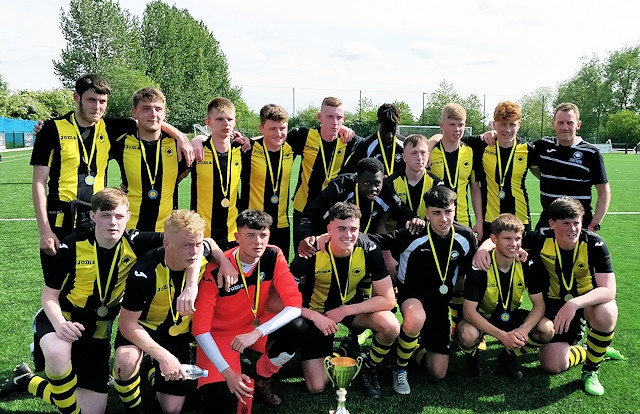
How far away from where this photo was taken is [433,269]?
12.8ft

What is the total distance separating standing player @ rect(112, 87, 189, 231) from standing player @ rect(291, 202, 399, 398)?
4.11ft

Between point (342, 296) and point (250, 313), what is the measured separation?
71cm

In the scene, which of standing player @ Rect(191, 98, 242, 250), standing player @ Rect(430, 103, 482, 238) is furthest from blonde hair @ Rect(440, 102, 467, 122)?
standing player @ Rect(191, 98, 242, 250)

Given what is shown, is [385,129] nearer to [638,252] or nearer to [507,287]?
[507,287]

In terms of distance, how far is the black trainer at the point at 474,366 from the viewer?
3.79 metres

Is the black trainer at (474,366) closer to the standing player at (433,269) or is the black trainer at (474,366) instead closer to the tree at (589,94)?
the standing player at (433,269)

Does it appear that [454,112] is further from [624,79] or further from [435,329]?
[624,79]

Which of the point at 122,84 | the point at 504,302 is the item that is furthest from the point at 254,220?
the point at 122,84

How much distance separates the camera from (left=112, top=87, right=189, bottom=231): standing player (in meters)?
4.05

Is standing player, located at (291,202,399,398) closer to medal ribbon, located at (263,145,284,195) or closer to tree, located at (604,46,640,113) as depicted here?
medal ribbon, located at (263,145,284,195)

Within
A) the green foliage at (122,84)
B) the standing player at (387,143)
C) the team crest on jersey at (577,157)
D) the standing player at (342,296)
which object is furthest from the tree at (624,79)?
the standing player at (342,296)

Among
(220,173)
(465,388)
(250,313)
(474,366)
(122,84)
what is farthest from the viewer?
(122,84)

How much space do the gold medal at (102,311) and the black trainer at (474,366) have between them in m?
2.58

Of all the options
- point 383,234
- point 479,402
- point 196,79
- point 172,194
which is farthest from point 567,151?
point 196,79
